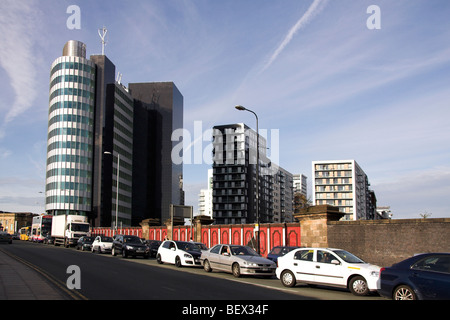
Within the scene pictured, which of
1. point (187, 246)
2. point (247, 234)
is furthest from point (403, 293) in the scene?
point (247, 234)

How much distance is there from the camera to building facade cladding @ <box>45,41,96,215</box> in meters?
101

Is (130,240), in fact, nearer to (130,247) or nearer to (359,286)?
(130,247)

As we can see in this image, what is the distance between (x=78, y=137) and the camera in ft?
336

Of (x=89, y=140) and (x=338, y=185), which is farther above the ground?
(x=89, y=140)

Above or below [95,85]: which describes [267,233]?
below

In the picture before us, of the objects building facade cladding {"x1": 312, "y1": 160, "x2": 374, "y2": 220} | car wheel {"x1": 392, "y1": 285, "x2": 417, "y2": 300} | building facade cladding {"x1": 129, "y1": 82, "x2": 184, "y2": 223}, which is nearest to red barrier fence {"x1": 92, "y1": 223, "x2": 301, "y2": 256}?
car wheel {"x1": 392, "y1": 285, "x2": 417, "y2": 300}

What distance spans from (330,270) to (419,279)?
165 inches

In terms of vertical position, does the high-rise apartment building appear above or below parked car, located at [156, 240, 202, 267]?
above

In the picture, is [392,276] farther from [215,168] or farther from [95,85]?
[215,168]

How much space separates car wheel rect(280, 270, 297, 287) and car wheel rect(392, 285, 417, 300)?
195 inches

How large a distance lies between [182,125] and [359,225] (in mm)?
137056

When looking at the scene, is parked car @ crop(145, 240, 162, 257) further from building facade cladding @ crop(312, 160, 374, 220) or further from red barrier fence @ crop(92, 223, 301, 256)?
building facade cladding @ crop(312, 160, 374, 220)

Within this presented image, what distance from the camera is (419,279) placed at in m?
10.2
